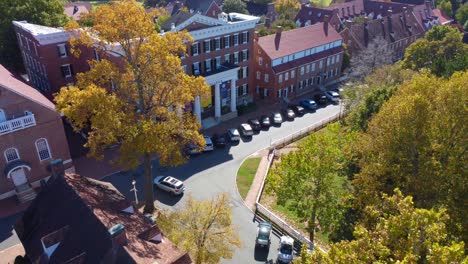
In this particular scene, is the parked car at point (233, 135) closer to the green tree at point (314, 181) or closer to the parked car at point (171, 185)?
the parked car at point (171, 185)

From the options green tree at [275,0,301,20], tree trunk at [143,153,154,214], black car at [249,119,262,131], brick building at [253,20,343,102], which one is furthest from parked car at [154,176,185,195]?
green tree at [275,0,301,20]

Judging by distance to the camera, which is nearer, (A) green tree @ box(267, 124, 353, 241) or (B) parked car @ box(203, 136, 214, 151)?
(A) green tree @ box(267, 124, 353, 241)

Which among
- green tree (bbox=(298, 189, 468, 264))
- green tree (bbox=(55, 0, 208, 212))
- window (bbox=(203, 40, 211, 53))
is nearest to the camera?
green tree (bbox=(298, 189, 468, 264))

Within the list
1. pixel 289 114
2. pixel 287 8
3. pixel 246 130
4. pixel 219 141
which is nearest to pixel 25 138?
pixel 219 141

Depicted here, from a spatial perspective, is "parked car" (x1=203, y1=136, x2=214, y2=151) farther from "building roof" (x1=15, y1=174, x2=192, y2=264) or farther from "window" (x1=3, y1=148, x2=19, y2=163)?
"window" (x1=3, y1=148, x2=19, y2=163)

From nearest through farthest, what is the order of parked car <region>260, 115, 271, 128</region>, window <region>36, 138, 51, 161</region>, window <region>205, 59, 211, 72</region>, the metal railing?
the metal railing < window <region>36, 138, 51, 161</region> < window <region>205, 59, 211, 72</region> < parked car <region>260, 115, 271, 128</region>

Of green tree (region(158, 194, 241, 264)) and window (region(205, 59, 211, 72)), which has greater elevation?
window (region(205, 59, 211, 72))
